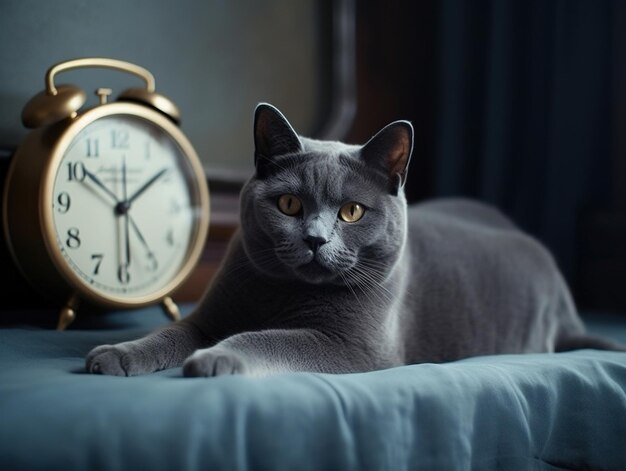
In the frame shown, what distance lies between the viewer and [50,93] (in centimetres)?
114

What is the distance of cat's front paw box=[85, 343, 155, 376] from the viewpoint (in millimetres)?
814

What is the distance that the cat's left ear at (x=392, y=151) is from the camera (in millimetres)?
966

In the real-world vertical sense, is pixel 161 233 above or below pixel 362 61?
below

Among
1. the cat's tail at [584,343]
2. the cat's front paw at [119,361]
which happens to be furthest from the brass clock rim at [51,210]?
the cat's tail at [584,343]

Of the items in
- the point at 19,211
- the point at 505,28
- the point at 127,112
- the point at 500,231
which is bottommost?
the point at 500,231

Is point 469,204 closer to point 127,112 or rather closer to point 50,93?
point 127,112

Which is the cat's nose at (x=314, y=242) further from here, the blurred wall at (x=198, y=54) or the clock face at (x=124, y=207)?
the blurred wall at (x=198, y=54)

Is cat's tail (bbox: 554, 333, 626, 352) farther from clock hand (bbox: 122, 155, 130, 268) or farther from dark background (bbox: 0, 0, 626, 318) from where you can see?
clock hand (bbox: 122, 155, 130, 268)

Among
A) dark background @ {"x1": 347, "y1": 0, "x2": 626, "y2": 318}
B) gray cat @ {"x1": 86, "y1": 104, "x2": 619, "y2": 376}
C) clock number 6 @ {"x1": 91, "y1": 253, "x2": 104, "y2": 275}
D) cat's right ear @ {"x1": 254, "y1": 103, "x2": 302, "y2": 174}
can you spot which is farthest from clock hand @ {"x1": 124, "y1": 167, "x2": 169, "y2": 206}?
dark background @ {"x1": 347, "y1": 0, "x2": 626, "y2": 318}

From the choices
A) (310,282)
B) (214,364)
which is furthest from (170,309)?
(214,364)

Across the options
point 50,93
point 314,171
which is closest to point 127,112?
point 50,93

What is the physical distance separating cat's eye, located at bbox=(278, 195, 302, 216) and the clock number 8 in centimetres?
40

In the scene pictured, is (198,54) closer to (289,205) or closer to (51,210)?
(51,210)

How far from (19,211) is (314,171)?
0.52 meters
